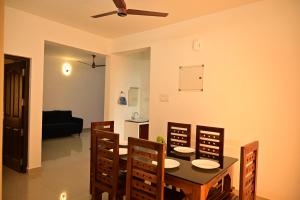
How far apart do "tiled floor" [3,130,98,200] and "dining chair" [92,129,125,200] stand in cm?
67

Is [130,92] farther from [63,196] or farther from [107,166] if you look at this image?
[107,166]

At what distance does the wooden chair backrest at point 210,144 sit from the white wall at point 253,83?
634 millimetres

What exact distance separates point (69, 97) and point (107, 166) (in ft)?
18.3

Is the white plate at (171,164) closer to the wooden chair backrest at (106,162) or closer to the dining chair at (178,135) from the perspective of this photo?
the wooden chair backrest at (106,162)

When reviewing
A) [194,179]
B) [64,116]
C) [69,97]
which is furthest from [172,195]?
[69,97]

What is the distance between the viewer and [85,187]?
2.92 metres

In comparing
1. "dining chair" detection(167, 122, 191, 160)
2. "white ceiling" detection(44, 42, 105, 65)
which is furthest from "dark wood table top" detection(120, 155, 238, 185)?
"white ceiling" detection(44, 42, 105, 65)

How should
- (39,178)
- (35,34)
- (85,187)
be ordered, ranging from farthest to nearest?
(35,34) < (39,178) < (85,187)

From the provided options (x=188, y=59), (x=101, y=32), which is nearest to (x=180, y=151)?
(x=188, y=59)

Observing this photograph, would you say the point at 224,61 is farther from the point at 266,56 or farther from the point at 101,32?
the point at 101,32

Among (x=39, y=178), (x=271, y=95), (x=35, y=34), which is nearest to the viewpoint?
(x=271, y=95)

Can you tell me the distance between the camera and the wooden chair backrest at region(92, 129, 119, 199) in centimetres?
197

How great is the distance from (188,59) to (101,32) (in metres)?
2.00

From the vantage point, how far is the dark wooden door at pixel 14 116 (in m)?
3.40
